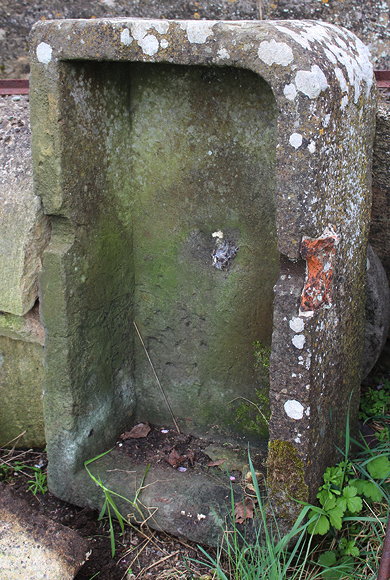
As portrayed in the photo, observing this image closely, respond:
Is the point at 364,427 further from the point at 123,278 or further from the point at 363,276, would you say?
the point at 123,278

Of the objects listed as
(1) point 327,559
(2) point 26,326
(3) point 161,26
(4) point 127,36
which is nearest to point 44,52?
(4) point 127,36

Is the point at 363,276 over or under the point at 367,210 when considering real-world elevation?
Answer: under

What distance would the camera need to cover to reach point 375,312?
306 cm

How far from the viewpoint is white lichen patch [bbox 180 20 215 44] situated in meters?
2.19

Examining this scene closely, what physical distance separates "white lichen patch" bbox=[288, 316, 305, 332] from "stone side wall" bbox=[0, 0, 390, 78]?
1803 millimetres

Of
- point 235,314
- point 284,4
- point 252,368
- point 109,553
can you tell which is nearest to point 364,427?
point 252,368

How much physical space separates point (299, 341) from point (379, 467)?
0.71 metres

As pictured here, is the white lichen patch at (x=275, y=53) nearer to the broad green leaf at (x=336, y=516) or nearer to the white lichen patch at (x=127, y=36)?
the white lichen patch at (x=127, y=36)

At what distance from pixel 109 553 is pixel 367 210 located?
1.61 metres

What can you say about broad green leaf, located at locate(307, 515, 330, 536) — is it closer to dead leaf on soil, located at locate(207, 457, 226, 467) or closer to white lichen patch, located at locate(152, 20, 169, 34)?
dead leaf on soil, located at locate(207, 457, 226, 467)

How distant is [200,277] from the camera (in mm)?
2885

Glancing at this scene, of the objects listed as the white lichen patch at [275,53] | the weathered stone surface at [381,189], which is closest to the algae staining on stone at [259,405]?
the weathered stone surface at [381,189]

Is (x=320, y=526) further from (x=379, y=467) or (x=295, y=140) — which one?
(x=295, y=140)

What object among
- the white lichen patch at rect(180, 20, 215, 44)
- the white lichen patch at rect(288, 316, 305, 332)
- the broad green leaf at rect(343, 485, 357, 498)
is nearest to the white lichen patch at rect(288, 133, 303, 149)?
the white lichen patch at rect(180, 20, 215, 44)
